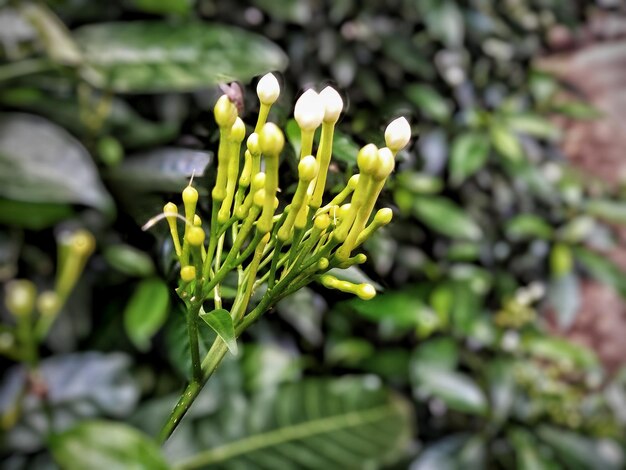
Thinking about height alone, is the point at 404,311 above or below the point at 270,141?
below

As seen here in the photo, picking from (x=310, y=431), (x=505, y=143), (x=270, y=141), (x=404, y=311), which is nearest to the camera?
(x=270, y=141)

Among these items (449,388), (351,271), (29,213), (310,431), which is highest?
(351,271)

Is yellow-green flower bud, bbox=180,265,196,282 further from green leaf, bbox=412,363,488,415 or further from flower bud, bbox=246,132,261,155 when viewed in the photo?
green leaf, bbox=412,363,488,415

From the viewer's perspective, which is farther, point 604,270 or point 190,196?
point 604,270

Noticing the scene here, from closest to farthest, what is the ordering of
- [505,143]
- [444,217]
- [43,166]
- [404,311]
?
[43,166] → [404,311] → [444,217] → [505,143]

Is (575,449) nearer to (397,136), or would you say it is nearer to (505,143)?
(505,143)

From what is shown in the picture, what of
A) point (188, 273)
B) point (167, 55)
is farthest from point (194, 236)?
point (167, 55)

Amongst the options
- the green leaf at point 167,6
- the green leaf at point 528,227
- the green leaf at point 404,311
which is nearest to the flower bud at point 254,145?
the green leaf at point 167,6

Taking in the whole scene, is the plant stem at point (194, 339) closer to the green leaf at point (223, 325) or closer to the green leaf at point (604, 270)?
the green leaf at point (223, 325)
